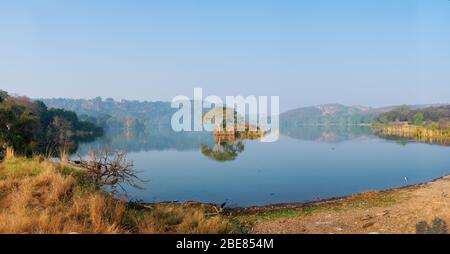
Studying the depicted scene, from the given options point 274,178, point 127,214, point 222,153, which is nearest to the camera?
point 127,214

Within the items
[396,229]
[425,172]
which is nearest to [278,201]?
[396,229]

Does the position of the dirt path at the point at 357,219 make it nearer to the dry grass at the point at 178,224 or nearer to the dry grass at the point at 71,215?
Answer: the dry grass at the point at 178,224

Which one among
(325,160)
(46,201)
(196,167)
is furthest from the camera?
(325,160)

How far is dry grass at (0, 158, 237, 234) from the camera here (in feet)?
21.5

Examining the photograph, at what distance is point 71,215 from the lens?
759 centimetres

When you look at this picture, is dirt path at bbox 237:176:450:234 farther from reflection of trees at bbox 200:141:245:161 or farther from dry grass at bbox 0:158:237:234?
reflection of trees at bbox 200:141:245:161

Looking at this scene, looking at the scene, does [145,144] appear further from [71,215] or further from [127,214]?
[71,215]

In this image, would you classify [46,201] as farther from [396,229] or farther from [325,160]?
[325,160]

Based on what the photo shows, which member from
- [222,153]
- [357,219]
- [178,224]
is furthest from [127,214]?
[222,153]

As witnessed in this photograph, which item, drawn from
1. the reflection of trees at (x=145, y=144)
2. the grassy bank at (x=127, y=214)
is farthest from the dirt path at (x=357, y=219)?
the reflection of trees at (x=145, y=144)
